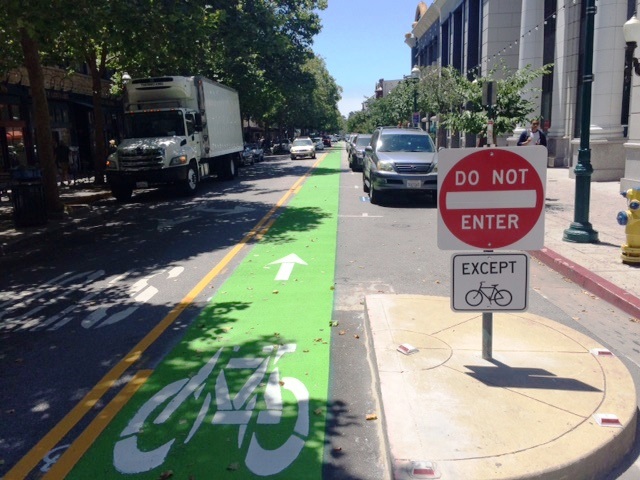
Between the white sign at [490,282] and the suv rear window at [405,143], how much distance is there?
11947 mm

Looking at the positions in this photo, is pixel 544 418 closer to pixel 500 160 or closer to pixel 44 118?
pixel 500 160

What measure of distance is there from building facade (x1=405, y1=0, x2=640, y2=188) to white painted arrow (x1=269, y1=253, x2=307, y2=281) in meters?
8.82

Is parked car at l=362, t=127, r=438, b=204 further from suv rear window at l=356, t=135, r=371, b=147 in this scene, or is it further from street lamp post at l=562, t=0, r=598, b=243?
suv rear window at l=356, t=135, r=371, b=147

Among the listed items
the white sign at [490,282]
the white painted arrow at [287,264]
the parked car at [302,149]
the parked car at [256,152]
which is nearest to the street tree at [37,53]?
the white painted arrow at [287,264]

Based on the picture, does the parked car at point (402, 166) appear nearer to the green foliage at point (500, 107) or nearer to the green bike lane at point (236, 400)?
the green foliage at point (500, 107)

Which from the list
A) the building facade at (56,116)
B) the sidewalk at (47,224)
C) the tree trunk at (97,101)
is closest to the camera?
the sidewalk at (47,224)

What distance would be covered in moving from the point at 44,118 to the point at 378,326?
12.6 m

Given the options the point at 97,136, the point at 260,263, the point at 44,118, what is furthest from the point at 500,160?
the point at 97,136

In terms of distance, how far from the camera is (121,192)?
59.7 feet

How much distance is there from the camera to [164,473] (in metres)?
3.37

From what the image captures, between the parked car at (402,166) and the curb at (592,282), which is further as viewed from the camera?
the parked car at (402,166)

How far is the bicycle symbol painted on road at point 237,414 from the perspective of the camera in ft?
11.6

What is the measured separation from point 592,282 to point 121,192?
14.8 metres

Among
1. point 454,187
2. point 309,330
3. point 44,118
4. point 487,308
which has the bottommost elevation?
point 309,330
